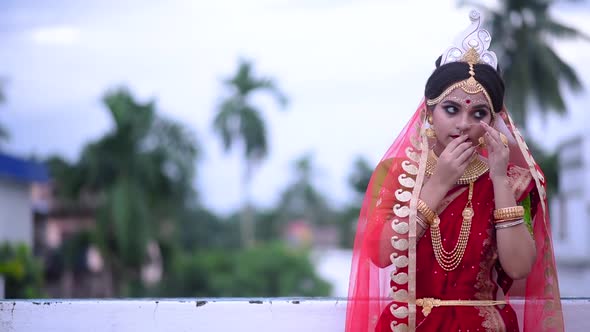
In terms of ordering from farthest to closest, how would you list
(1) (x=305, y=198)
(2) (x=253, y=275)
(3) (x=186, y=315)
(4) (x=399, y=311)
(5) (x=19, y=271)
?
(1) (x=305, y=198)
(2) (x=253, y=275)
(5) (x=19, y=271)
(3) (x=186, y=315)
(4) (x=399, y=311)

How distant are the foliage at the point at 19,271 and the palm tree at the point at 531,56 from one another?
18652mm

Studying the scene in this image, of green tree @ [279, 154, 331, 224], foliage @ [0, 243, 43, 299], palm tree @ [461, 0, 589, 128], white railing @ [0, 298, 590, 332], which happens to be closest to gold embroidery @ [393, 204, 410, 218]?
white railing @ [0, 298, 590, 332]

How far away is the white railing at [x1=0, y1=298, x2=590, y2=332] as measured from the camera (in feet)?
9.00

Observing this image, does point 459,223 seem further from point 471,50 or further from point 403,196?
point 471,50

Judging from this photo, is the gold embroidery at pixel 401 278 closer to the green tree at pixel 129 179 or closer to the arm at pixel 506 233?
the arm at pixel 506 233

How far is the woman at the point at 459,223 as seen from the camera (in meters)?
2.26

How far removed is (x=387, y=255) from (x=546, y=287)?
0.53 metres

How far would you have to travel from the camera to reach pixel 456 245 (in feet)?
7.46

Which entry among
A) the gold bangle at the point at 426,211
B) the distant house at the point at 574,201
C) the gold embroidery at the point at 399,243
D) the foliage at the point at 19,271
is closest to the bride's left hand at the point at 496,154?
the gold bangle at the point at 426,211

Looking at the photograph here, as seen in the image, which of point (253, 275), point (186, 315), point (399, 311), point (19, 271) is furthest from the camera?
point (253, 275)

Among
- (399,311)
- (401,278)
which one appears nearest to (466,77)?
(401,278)

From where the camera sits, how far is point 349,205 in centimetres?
5331

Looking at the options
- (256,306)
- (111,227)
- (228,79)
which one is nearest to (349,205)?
Answer: (228,79)

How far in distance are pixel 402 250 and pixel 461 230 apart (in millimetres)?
194
